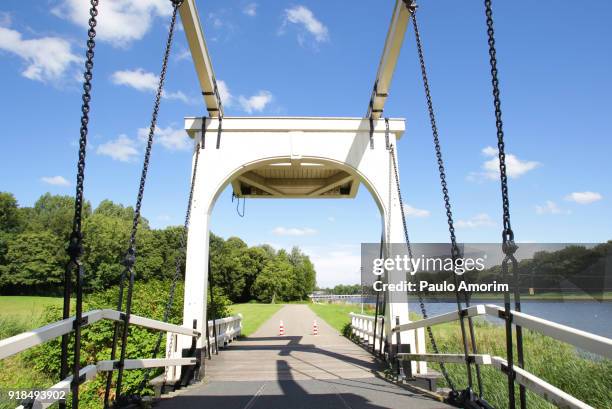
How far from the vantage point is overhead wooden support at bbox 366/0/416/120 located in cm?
490

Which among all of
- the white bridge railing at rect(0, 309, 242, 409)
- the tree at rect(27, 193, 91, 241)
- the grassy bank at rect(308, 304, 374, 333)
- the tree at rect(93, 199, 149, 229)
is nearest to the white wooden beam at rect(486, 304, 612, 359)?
the white bridge railing at rect(0, 309, 242, 409)

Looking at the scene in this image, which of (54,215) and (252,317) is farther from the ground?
(54,215)

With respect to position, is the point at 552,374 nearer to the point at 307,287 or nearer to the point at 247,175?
the point at 247,175

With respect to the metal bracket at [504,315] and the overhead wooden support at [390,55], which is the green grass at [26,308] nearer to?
the overhead wooden support at [390,55]

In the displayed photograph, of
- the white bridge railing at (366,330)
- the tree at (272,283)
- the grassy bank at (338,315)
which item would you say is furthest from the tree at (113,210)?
the white bridge railing at (366,330)

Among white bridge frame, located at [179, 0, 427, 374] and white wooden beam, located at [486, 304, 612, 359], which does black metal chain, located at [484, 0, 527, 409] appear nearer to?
white wooden beam, located at [486, 304, 612, 359]

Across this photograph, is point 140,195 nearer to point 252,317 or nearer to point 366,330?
point 366,330

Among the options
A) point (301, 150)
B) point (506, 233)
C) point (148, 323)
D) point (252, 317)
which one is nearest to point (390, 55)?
point (301, 150)

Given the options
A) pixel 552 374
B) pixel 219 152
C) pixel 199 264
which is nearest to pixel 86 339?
pixel 199 264

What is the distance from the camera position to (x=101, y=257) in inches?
1805

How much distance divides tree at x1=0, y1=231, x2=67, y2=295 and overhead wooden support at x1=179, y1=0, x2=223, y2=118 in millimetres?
42087

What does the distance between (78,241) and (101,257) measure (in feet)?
161

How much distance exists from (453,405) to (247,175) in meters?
5.85

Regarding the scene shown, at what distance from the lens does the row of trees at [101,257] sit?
42.5m
